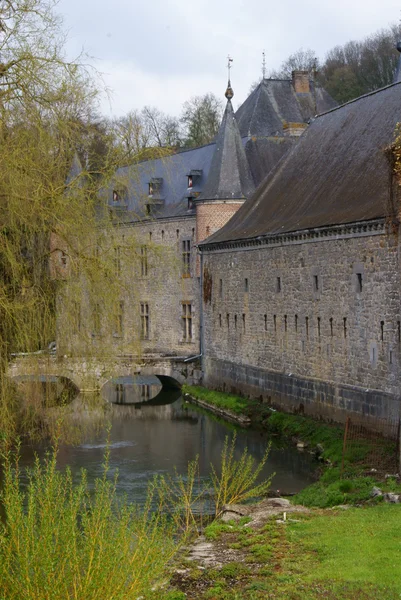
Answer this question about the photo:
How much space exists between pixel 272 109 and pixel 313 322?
15.5m

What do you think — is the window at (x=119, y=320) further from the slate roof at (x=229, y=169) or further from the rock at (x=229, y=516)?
the slate roof at (x=229, y=169)

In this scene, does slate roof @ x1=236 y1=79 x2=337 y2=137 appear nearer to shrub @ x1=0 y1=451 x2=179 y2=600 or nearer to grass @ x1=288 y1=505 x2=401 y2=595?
grass @ x1=288 y1=505 x2=401 y2=595

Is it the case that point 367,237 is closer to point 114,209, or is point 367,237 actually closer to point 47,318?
point 114,209

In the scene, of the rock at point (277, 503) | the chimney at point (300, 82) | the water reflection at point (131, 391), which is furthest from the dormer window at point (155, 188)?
the rock at point (277, 503)

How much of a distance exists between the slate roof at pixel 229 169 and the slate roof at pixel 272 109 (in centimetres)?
206

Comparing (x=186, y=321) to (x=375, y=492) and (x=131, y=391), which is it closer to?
(x=131, y=391)

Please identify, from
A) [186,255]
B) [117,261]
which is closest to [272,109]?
[186,255]

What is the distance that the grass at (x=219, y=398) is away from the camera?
23875mm

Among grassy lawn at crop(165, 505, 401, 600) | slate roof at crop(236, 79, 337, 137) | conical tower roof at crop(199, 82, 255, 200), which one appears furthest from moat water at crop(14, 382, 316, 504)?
slate roof at crop(236, 79, 337, 137)

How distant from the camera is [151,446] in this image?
65.6 ft

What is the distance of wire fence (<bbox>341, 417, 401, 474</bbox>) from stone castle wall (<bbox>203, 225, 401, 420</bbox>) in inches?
12.6

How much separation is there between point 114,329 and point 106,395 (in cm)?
1582

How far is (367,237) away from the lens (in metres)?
18.0

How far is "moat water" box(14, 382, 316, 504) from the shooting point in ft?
51.2
